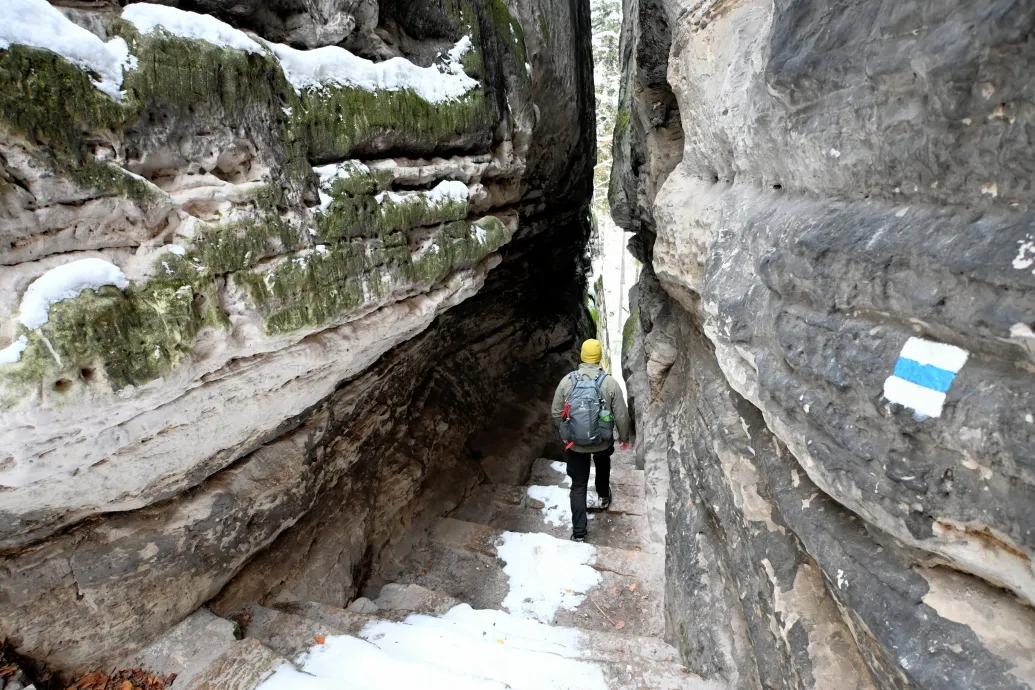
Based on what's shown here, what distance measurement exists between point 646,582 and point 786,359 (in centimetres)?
365

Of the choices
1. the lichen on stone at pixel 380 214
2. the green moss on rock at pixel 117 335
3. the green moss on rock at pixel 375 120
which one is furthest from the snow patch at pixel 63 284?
the green moss on rock at pixel 375 120

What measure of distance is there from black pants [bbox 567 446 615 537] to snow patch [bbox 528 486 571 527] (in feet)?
1.50

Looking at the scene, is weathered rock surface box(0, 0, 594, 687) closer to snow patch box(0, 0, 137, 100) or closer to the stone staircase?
snow patch box(0, 0, 137, 100)

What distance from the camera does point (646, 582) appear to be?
5.43m

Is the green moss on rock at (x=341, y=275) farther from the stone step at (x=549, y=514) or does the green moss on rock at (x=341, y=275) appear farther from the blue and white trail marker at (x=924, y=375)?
the stone step at (x=549, y=514)

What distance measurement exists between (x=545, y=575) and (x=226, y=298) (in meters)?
4.18

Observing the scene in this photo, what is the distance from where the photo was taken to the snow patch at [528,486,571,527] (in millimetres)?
7189

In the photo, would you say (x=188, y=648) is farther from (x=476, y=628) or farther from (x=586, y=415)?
(x=586, y=415)

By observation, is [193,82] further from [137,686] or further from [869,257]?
[137,686]

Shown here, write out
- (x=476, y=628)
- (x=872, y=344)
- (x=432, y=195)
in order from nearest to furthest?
(x=872, y=344) → (x=476, y=628) → (x=432, y=195)

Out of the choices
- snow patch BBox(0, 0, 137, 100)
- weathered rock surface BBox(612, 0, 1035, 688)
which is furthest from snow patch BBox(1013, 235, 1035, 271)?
snow patch BBox(0, 0, 137, 100)

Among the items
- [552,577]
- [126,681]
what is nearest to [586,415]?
[552,577]

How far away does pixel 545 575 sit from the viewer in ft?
18.6

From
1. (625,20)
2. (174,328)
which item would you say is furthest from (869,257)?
(625,20)
